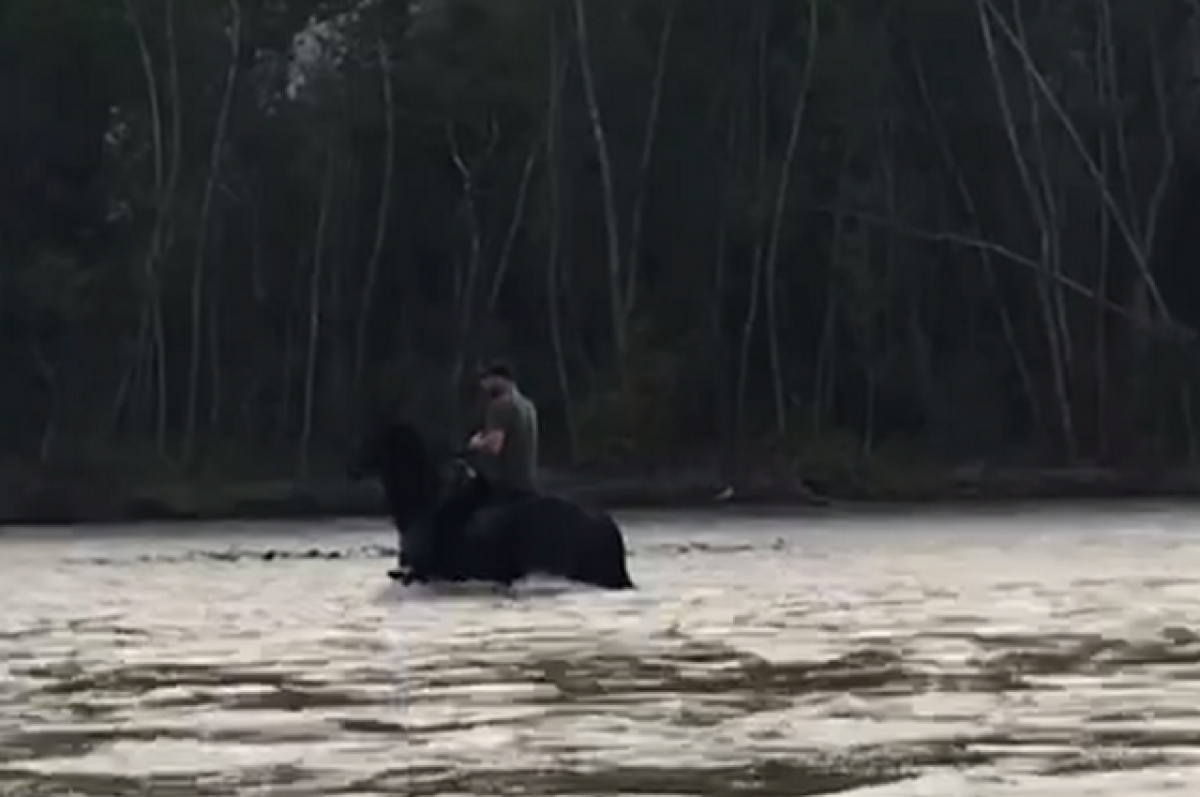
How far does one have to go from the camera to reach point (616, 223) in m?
43.8

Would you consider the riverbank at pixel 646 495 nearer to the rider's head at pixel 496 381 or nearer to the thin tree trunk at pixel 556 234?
the thin tree trunk at pixel 556 234

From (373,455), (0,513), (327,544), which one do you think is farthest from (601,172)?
(373,455)

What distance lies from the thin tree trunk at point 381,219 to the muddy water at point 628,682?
77.6 ft

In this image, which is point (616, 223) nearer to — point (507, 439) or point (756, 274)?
point (756, 274)

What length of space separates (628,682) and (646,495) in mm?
23066

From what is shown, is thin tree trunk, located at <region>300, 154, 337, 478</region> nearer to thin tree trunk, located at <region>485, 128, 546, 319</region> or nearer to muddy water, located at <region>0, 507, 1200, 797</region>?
thin tree trunk, located at <region>485, 128, 546, 319</region>

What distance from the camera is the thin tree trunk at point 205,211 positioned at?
4419 cm

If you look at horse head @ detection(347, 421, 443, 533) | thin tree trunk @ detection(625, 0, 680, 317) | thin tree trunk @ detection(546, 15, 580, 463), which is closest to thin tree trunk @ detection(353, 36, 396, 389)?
thin tree trunk @ detection(546, 15, 580, 463)

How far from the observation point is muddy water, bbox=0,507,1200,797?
8.53 metres

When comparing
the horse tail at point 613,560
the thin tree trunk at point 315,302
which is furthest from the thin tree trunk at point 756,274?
the horse tail at point 613,560

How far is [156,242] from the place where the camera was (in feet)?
145

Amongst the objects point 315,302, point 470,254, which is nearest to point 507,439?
point 470,254

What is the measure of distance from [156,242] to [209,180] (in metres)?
1.15

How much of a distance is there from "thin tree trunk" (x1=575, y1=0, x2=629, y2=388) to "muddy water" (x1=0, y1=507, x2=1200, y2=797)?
22.1 meters
